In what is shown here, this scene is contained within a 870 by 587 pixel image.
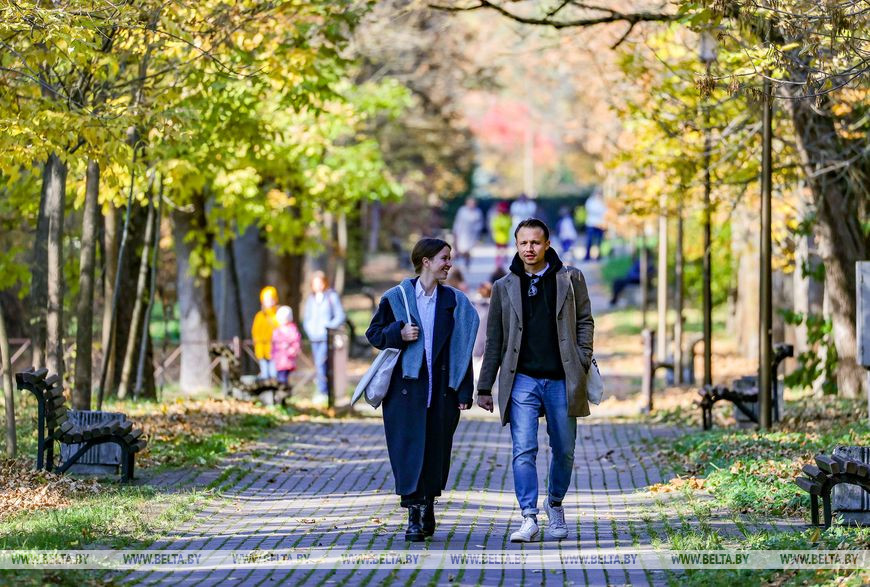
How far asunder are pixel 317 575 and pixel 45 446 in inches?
168

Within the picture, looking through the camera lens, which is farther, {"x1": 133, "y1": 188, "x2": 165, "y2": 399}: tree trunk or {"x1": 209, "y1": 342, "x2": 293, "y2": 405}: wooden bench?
{"x1": 209, "y1": 342, "x2": 293, "y2": 405}: wooden bench

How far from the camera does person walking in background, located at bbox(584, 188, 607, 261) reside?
4616 centimetres

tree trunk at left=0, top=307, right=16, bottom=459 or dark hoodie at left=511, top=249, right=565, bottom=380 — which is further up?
dark hoodie at left=511, top=249, right=565, bottom=380

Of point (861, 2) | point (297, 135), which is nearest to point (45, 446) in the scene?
point (861, 2)

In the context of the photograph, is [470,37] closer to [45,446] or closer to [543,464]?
[543,464]

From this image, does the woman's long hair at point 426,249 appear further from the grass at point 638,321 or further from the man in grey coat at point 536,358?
the grass at point 638,321

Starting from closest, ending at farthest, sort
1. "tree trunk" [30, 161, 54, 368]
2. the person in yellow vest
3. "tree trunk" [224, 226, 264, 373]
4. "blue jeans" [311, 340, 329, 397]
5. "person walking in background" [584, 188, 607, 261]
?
"tree trunk" [30, 161, 54, 368]
the person in yellow vest
"blue jeans" [311, 340, 329, 397]
"tree trunk" [224, 226, 264, 373]
"person walking in background" [584, 188, 607, 261]

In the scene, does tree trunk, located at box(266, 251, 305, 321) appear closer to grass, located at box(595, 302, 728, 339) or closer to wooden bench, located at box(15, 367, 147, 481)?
grass, located at box(595, 302, 728, 339)

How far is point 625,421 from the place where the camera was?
19.7 meters

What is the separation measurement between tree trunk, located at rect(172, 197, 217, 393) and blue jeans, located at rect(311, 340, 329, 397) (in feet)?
9.06

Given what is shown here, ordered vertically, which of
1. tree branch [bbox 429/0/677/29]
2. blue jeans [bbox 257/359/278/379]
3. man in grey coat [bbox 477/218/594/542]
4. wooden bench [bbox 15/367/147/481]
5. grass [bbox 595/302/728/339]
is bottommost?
grass [bbox 595/302/728/339]

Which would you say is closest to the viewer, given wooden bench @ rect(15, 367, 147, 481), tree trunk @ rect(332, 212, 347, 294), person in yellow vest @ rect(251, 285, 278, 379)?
wooden bench @ rect(15, 367, 147, 481)

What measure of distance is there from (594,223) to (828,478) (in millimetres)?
37715

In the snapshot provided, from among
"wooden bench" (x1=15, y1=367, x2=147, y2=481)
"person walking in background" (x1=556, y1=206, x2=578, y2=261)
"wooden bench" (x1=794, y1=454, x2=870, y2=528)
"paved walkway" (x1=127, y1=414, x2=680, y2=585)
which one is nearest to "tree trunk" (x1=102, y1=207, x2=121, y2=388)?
"paved walkway" (x1=127, y1=414, x2=680, y2=585)
